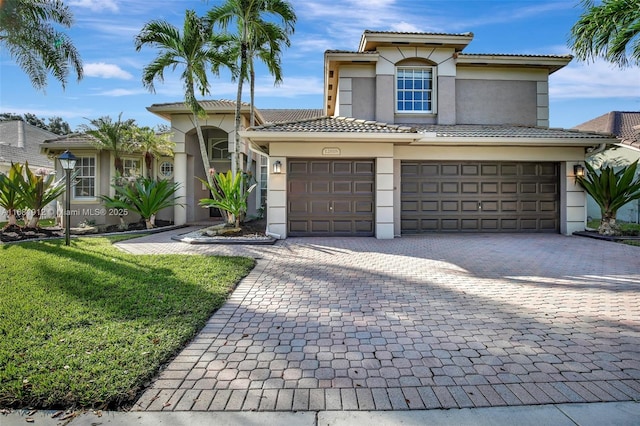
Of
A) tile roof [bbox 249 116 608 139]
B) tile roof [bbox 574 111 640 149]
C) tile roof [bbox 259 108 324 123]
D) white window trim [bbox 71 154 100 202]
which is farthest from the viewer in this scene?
tile roof [bbox 259 108 324 123]

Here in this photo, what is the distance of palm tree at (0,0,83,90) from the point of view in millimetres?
11031

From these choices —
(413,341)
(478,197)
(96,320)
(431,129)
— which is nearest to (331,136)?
(431,129)

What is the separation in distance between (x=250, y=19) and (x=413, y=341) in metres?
11.3

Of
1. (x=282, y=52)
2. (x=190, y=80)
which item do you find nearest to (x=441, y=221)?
(x=282, y=52)

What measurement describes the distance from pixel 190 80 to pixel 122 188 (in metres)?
4.90

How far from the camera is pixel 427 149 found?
11750mm

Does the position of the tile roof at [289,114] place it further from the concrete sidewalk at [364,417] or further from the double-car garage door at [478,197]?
the concrete sidewalk at [364,417]

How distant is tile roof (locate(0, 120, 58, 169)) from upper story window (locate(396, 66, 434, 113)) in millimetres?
20559

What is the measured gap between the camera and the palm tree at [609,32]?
889 cm

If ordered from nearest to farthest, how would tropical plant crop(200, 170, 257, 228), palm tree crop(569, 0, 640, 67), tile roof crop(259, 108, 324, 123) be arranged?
1. palm tree crop(569, 0, 640, 67)
2. tropical plant crop(200, 170, 257, 228)
3. tile roof crop(259, 108, 324, 123)

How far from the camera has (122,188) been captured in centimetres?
1341

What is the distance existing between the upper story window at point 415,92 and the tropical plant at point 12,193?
12854 mm

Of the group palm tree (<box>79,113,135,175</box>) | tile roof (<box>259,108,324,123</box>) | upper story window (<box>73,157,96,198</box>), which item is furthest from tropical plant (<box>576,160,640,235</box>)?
upper story window (<box>73,157,96,198</box>)

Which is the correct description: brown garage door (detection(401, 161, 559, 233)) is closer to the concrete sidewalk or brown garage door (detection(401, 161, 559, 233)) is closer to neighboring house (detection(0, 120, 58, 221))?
the concrete sidewalk
